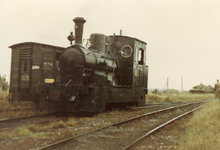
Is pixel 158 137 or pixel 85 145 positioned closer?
pixel 85 145

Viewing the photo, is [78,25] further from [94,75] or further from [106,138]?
[106,138]

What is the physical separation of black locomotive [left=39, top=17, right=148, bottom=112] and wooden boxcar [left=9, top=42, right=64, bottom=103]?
225cm

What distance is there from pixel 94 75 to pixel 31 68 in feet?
13.6

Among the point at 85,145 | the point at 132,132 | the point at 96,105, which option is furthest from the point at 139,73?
the point at 85,145

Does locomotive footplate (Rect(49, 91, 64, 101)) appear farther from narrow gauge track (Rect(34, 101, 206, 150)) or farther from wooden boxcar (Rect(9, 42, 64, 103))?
wooden boxcar (Rect(9, 42, 64, 103))

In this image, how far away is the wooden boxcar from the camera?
33.3 ft

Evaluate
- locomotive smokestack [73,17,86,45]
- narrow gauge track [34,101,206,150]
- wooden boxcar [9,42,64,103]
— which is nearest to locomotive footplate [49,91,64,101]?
narrow gauge track [34,101,206,150]

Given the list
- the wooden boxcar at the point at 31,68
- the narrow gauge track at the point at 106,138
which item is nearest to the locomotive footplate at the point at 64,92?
the narrow gauge track at the point at 106,138

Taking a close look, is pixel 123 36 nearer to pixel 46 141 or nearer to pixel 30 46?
pixel 30 46

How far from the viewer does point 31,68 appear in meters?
10.4

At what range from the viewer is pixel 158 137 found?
5.14 m

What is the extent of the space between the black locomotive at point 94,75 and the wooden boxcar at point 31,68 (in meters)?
2.25

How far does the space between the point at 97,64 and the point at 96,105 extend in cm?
176

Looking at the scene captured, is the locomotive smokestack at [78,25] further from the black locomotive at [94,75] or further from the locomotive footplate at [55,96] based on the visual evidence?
the locomotive footplate at [55,96]
